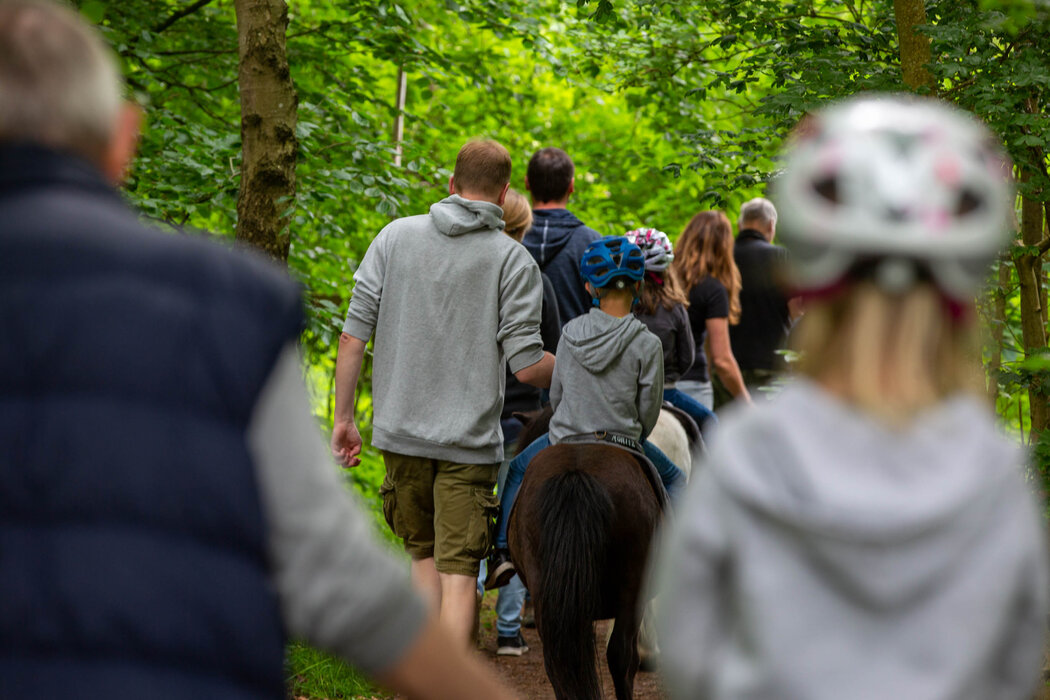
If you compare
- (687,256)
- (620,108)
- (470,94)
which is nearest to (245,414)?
(687,256)

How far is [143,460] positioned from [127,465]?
2 centimetres

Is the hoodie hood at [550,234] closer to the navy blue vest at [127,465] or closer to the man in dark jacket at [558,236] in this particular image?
the man in dark jacket at [558,236]

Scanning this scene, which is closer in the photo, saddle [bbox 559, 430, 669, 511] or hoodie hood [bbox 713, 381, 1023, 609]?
hoodie hood [bbox 713, 381, 1023, 609]

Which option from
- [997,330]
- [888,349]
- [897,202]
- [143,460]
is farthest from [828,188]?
[997,330]

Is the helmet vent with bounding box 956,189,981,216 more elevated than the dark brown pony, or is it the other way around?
the helmet vent with bounding box 956,189,981,216

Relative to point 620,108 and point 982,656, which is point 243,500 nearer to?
point 982,656

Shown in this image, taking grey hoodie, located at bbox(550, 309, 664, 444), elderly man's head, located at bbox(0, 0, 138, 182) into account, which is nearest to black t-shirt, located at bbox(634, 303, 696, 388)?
grey hoodie, located at bbox(550, 309, 664, 444)

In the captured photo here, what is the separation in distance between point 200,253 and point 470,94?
1165 cm

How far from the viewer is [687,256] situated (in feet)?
26.4

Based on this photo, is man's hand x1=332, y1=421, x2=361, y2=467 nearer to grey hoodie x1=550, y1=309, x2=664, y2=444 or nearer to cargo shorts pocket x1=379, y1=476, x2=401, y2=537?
cargo shorts pocket x1=379, y1=476, x2=401, y2=537

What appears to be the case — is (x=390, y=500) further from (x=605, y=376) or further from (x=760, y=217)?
(x=760, y=217)

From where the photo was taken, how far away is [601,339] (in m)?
5.60

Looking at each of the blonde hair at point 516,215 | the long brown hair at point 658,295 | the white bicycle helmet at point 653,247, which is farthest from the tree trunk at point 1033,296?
the blonde hair at point 516,215

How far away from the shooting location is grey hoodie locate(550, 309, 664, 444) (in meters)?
5.59
